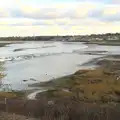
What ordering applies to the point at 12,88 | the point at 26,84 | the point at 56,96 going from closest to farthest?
1. the point at 56,96
2. the point at 12,88
3. the point at 26,84

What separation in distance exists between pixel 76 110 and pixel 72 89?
11330 mm

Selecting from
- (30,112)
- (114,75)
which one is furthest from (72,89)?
(30,112)

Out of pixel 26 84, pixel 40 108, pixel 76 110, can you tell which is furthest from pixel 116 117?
pixel 26 84

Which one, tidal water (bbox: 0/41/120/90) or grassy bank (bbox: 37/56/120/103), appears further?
tidal water (bbox: 0/41/120/90)

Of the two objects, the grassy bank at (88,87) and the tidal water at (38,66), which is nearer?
the grassy bank at (88,87)

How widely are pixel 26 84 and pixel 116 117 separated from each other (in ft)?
57.4

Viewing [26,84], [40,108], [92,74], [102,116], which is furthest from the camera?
[92,74]

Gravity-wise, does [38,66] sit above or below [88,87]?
below

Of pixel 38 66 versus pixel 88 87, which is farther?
pixel 38 66

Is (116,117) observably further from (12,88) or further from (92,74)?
(92,74)

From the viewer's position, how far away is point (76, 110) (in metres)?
16.2

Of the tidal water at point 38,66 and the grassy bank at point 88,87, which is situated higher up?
the grassy bank at point 88,87

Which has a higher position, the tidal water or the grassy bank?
the grassy bank

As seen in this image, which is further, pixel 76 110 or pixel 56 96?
pixel 56 96
